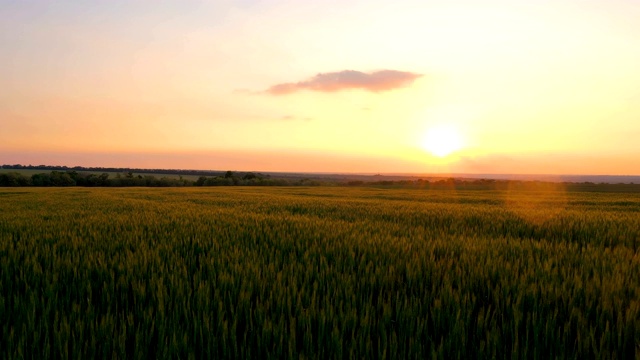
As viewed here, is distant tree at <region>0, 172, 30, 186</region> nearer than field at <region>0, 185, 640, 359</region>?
No

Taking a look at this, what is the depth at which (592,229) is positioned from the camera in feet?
23.1

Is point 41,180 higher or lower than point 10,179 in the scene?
lower

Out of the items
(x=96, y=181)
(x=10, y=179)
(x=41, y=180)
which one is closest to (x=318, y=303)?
(x=96, y=181)

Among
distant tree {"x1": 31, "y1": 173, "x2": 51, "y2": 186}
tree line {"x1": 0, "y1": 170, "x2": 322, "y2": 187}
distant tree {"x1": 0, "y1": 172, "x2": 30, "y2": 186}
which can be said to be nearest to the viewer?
distant tree {"x1": 0, "y1": 172, "x2": 30, "y2": 186}

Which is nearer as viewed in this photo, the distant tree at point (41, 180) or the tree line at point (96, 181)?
the tree line at point (96, 181)

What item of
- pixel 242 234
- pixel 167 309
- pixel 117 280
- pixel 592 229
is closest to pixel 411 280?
pixel 167 309

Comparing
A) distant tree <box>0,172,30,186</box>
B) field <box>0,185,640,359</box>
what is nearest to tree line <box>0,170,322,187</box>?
distant tree <box>0,172,30,186</box>

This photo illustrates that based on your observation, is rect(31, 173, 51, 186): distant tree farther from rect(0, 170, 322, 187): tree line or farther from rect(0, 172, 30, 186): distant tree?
rect(0, 172, 30, 186): distant tree

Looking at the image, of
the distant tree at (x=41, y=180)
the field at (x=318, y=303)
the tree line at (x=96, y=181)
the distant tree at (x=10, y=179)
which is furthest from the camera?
the distant tree at (x=41, y=180)

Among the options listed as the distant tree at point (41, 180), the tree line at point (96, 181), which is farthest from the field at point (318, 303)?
the distant tree at point (41, 180)

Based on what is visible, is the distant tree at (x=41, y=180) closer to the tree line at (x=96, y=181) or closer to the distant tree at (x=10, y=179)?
the tree line at (x=96, y=181)

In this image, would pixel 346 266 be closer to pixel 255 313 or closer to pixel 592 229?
pixel 255 313

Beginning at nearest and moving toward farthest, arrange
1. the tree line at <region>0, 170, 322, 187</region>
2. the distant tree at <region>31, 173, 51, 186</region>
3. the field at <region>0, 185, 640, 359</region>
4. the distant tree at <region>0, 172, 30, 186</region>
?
the field at <region>0, 185, 640, 359</region> < the distant tree at <region>0, 172, 30, 186</region> < the tree line at <region>0, 170, 322, 187</region> < the distant tree at <region>31, 173, 51, 186</region>

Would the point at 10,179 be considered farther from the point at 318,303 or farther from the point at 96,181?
the point at 318,303
